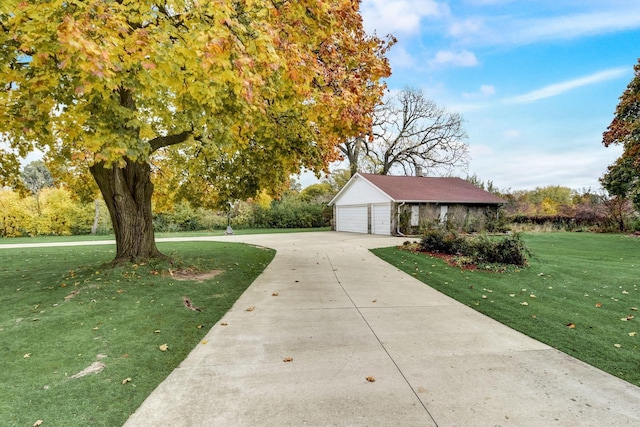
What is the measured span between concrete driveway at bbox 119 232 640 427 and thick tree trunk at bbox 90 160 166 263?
429cm

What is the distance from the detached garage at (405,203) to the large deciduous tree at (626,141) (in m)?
6.45

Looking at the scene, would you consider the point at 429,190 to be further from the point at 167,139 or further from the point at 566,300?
the point at 167,139

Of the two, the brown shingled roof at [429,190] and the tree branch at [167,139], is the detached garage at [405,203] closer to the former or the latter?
the brown shingled roof at [429,190]

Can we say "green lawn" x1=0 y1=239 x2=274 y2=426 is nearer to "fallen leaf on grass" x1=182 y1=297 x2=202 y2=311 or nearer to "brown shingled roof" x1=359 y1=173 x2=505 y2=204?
"fallen leaf on grass" x1=182 y1=297 x2=202 y2=311

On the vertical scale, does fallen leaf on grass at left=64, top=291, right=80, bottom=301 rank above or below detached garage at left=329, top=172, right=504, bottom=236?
below

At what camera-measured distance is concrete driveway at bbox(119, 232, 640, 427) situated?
251 cm

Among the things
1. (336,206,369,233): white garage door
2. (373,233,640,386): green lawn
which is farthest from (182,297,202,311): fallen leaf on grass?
(336,206,369,233): white garage door

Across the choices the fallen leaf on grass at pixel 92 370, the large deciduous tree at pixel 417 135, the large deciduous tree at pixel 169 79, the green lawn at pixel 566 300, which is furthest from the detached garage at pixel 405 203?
the fallen leaf on grass at pixel 92 370

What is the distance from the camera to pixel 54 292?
6273 millimetres

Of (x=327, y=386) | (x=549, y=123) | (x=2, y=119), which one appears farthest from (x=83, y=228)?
(x=549, y=123)

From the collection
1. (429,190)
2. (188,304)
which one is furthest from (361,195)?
(188,304)

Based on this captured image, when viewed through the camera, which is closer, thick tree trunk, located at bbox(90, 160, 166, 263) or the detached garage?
thick tree trunk, located at bbox(90, 160, 166, 263)

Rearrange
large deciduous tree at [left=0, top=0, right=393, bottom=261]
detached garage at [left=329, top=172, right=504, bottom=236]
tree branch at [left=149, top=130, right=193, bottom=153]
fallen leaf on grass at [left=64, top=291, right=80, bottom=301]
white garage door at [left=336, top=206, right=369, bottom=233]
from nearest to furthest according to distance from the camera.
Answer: large deciduous tree at [left=0, top=0, right=393, bottom=261] → fallen leaf on grass at [left=64, top=291, right=80, bottom=301] → tree branch at [left=149, top=130, right=193, bottom=153] → detached garage at [left=329, top=172, right=504, bottom=236] → white garage door at [left=336, top=206, right=369, bottom=233]

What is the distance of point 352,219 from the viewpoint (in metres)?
25.8
